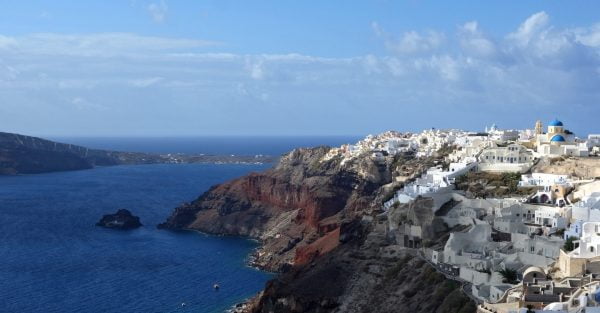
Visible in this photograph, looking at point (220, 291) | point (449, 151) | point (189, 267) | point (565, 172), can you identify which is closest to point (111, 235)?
point (189, 267)

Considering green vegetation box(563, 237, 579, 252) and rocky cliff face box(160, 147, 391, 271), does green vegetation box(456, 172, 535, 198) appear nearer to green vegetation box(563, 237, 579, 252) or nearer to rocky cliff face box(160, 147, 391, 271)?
green vegetation box(563, 237, 579, 252)

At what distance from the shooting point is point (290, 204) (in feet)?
344

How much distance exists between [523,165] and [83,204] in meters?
85.2

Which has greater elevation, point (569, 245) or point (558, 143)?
point (558, 143)

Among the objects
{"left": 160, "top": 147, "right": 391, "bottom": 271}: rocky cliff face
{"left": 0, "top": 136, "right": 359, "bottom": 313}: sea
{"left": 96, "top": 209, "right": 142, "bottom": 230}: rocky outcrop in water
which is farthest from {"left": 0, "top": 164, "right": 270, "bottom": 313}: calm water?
{"left": 160, "top": 147, "right": 391, "bottom": 271}: rocky cliff face

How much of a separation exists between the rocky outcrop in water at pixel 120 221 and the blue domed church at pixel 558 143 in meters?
58.2

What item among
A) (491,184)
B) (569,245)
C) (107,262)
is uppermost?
(491,184)

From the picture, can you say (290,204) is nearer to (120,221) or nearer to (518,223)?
(120,221)

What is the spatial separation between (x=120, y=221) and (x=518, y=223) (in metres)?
69.8

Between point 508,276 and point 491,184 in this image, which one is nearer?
point 508,276

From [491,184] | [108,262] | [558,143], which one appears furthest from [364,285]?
[108,262]

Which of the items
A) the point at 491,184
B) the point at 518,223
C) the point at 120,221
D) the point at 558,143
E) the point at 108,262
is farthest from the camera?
the point at 120,221

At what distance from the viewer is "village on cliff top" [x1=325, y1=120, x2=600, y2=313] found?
3397 centimetres

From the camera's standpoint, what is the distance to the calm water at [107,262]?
209ft
